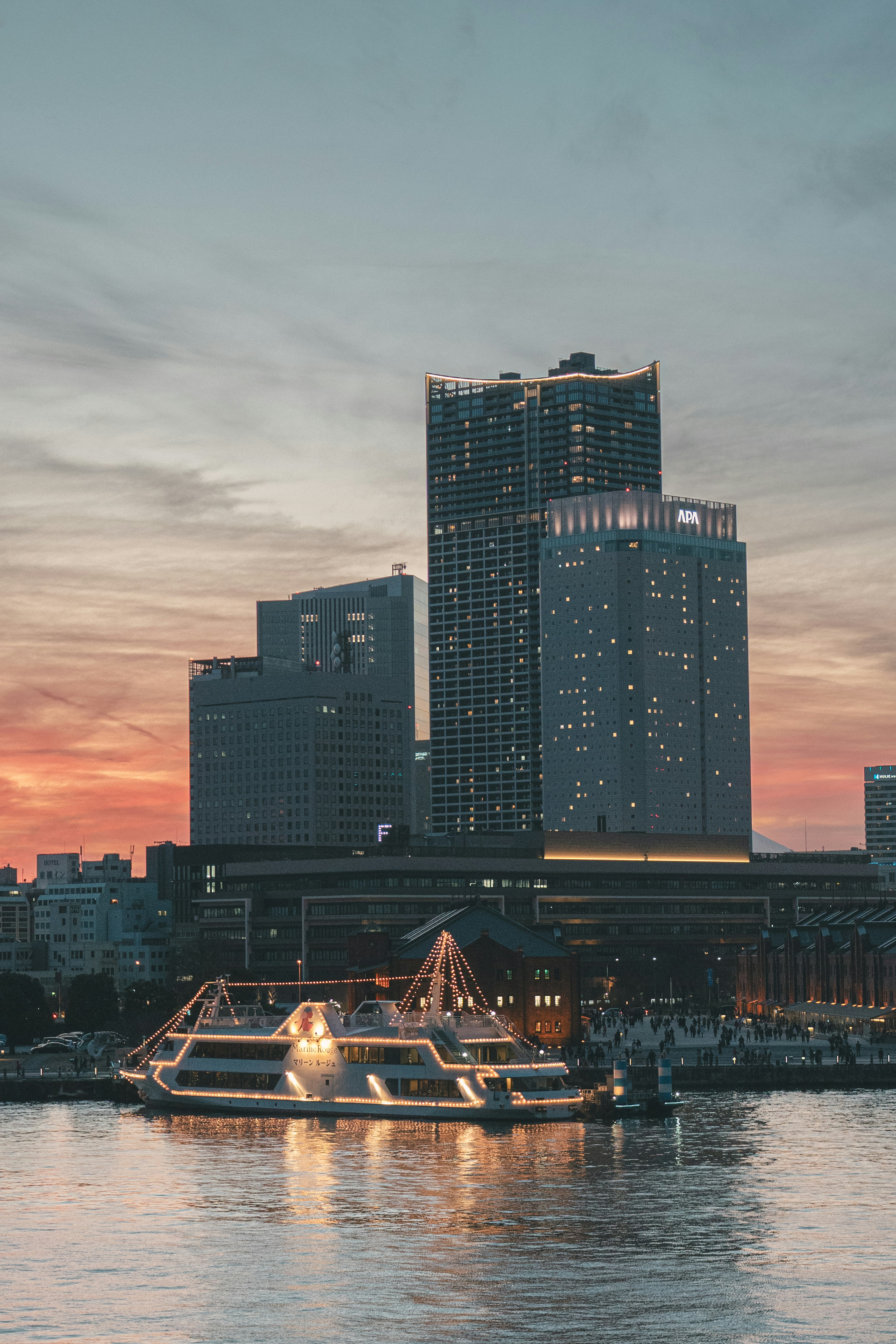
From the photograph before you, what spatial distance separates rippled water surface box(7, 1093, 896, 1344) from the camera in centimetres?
5869

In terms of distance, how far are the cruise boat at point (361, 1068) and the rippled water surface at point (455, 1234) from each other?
3173 mm

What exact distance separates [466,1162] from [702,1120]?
24.4 m

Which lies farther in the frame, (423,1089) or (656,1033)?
(656,1033)

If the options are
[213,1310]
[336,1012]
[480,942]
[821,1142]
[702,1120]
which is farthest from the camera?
[480,942]

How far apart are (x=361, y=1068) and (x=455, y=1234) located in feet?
157

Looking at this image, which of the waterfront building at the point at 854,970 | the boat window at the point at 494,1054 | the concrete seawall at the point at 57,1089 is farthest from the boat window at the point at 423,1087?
the waterfront building at the point at 854,970

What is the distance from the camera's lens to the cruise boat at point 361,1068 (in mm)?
115125

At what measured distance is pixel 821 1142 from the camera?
335 ft

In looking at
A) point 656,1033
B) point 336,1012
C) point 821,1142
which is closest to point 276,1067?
point 336,1012

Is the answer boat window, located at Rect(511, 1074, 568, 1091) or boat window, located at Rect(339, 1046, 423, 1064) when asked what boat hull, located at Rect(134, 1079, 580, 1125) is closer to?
boat window, located at Rect(511, 1074, 568, 1091)

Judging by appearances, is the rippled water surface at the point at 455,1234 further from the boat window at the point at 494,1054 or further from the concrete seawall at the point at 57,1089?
the concrete seawall at the point at 57,1089

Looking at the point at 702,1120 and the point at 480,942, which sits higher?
the point at 480,942

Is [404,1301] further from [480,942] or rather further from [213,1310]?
[480,942]

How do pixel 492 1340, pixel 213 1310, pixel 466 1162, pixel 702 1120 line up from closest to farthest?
pixel 492 1340 → pixel 213 1310 → pixel 466 1162 → pixel 702 1120
